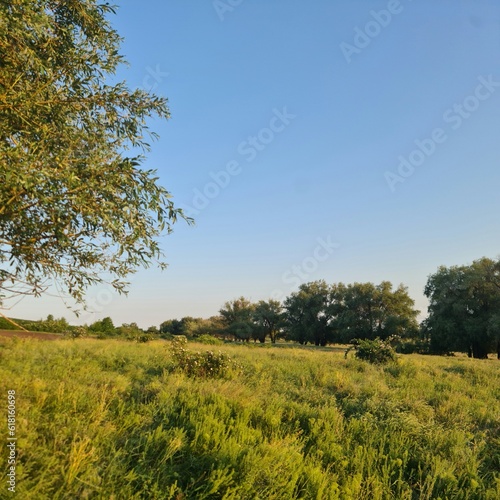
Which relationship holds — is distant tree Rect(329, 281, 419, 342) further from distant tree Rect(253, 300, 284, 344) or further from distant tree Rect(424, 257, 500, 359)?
distant tree Rect(253, 300, 284, 344)

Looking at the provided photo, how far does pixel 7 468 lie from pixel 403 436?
6.64 m

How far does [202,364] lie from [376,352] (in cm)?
988

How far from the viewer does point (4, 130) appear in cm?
568

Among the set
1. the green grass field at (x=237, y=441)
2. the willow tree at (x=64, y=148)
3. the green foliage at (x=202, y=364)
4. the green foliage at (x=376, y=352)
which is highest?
the willow tree at (x=64, y=148)

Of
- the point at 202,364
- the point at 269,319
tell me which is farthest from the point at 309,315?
the point at 202,364

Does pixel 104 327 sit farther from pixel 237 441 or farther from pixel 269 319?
pixel 237 441

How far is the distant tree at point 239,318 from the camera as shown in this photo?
241 ft

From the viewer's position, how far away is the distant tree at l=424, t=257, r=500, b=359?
41.7 metres

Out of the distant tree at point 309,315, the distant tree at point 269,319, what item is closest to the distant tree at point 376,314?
the distant tree at point 309,315

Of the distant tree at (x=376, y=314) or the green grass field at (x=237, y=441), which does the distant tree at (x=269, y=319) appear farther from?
the green grass field at (x=237, y=441)

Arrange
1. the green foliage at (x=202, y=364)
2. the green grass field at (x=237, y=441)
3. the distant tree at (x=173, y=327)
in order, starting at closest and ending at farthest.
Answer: the green grass field at (x=237, y=441) → the green foliage at (x=202, y=364) → the distant tree at (x=173, y=327)

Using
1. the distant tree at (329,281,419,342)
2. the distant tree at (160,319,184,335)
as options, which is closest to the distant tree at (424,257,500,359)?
the distant tree at (329,281,419,342)

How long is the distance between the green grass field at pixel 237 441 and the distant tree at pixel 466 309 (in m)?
37.7

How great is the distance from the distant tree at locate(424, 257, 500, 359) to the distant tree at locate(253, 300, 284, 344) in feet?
112
